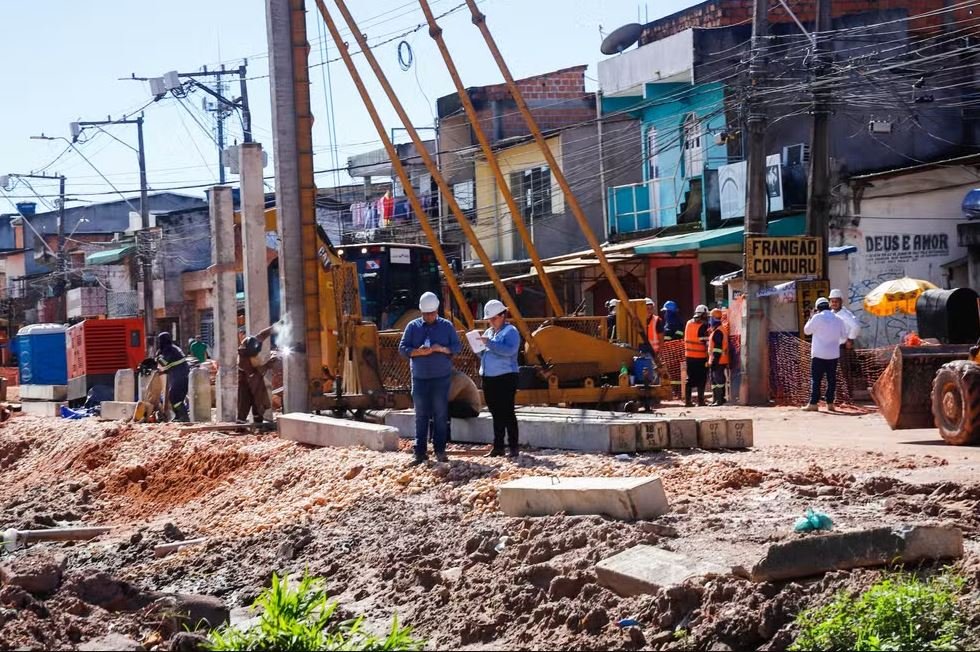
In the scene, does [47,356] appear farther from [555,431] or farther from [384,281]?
[555,431]

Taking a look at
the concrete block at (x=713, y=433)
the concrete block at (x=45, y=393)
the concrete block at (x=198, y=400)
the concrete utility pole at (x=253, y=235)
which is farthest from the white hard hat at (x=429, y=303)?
the concrete block at (x=45, y=393)

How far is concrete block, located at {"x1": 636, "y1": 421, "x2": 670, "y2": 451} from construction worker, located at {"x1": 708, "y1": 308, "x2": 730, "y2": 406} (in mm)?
9392

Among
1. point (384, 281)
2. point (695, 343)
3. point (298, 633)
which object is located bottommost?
point (298, 633)

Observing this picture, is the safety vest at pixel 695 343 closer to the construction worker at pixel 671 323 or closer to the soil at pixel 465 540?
the construction worker at pixel 671 323

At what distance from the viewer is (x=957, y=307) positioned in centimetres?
1955

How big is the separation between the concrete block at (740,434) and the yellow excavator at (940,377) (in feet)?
7.10

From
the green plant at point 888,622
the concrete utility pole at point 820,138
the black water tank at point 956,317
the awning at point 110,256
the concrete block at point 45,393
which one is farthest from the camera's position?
the awning at point 110,256

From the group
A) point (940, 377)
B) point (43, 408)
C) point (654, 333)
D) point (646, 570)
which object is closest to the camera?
point (646, 570)

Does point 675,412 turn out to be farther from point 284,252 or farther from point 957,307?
point 284,252

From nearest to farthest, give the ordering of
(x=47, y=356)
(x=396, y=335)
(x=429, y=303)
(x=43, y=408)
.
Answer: (x=429, y=303), (x=396, y=335), (x=43, y=408), (x=47, y=356)

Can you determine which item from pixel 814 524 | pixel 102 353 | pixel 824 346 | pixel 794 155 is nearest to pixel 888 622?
pixel 814 524

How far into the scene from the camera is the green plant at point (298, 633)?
280 inches

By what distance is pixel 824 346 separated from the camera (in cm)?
1992

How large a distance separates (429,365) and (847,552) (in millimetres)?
6734
